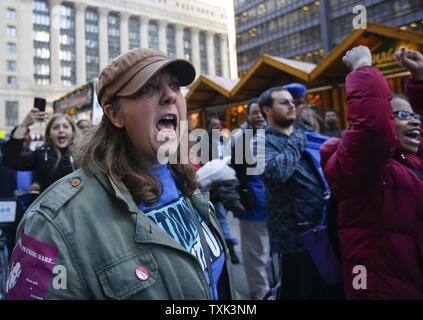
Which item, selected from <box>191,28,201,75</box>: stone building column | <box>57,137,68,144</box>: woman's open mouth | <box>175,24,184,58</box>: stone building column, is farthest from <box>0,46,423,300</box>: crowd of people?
<box>175,24,184,58</box>: stone building column

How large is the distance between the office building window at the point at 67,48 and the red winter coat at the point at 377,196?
64545 millimetres

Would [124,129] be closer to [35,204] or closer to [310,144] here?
[35,204]

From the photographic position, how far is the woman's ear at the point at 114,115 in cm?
120

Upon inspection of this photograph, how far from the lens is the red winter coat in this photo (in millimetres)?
1503

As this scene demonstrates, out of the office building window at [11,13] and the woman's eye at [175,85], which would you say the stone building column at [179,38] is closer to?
the office building window at [11,13]

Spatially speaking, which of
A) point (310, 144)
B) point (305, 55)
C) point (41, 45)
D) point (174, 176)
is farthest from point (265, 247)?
point (41, 45)

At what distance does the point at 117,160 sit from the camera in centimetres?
116

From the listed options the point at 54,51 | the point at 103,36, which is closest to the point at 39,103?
the point at 54,51

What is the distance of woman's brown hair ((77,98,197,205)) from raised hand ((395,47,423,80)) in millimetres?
1795

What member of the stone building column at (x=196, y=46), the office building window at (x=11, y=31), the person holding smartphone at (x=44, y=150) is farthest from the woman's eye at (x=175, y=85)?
the stone building column at (x=196, y=46)

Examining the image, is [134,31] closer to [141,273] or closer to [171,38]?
[171,38]

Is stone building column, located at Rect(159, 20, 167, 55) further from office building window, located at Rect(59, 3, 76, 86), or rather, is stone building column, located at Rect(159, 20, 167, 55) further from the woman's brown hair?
the woman's brown hair

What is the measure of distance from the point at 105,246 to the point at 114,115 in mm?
531

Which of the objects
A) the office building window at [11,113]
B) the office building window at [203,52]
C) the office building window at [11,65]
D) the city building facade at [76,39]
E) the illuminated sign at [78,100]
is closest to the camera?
the illuminated sign at [78,100]
